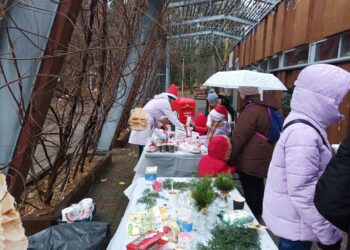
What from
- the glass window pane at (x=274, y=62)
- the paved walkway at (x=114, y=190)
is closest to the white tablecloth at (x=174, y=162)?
the paved walkway at (x=114, y=190)

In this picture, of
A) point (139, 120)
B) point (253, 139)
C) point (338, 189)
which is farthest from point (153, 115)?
point (338, 189)

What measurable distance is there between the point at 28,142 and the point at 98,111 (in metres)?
1.99

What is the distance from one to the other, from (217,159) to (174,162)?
3.56 ft

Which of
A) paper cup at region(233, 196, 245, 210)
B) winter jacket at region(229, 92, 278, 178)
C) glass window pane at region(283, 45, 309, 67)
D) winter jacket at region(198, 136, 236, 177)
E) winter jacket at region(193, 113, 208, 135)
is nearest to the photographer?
paper cup at region(233, 196, 245, 210)

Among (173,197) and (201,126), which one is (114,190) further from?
(173,197)

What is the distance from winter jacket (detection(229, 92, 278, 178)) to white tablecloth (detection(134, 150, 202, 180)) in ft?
3.78

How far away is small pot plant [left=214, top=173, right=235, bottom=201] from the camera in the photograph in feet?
8.13

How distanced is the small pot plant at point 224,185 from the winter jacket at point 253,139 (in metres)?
0.79

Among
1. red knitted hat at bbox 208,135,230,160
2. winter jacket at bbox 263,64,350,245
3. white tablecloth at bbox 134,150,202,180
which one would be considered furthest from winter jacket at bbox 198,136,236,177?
winter jacket at bbox 263,64,350,245

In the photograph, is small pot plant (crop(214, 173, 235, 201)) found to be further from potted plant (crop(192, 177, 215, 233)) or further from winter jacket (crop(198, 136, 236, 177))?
winter jacket (crop(198, 136, 236, 177))

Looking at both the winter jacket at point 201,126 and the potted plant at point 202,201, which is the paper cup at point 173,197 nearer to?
the potted plant at point 202,201

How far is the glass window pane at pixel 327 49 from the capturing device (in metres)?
4.93

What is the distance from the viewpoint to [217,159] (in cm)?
340

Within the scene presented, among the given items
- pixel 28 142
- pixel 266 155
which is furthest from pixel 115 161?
pixel 266 155
